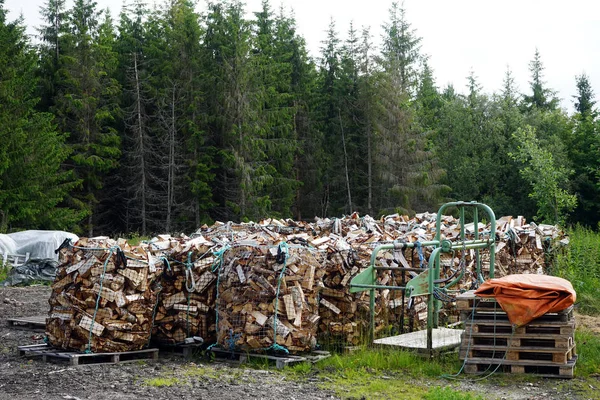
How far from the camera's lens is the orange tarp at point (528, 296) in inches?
309

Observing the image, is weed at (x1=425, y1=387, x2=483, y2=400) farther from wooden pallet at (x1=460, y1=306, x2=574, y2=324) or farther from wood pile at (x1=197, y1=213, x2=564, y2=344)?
wood pile at (x1=197, y1=213, x2=564, y2=344)

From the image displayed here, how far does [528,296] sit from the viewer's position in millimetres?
7938

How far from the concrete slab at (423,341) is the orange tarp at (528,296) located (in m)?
1.06

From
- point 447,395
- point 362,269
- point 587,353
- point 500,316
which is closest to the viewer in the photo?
point 447,395

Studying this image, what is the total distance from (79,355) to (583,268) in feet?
37.0

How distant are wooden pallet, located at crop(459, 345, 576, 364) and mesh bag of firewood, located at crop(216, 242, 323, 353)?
201 centimetres

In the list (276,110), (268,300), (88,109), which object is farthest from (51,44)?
(268,300)

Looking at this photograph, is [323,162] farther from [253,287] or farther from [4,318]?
[253,287]

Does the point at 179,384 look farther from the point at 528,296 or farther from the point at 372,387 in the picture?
the point at 528,296

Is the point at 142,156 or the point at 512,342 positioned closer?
the point at 512,342

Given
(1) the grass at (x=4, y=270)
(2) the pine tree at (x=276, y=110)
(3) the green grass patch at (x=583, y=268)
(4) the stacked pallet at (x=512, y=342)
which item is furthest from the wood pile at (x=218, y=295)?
(2) the pine tree at (x=276, y=110)

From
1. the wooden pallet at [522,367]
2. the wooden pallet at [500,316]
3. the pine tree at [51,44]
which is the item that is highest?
the pine tree at [51,44]

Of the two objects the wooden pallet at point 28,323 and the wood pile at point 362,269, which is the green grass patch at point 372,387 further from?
the wooden pallet at point 28,323

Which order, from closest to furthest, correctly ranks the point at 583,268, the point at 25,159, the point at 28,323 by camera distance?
the point at 28,323 < the point at 583,268 < the point at 25,159
